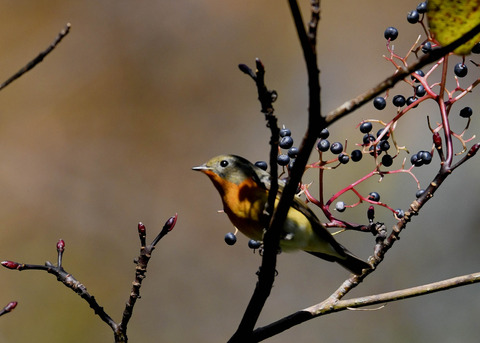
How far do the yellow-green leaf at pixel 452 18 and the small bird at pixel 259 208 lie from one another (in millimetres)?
1362

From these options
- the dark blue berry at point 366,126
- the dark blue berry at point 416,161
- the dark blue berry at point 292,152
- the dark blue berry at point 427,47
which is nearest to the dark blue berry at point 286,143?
the dark blue berry at point 292,152

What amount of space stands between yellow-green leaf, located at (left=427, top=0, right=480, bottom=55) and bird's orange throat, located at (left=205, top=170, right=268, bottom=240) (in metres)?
1.33

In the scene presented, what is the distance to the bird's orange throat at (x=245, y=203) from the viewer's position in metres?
2.88

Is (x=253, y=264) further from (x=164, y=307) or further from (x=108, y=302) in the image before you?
(x=108, y=302)

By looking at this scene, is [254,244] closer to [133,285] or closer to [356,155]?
[356,155]

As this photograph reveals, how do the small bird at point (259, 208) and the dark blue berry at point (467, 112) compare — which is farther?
the small bird at point (259, 208)

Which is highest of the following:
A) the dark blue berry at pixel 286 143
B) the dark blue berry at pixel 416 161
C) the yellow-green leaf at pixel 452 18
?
the dark blue berry at pixel 286 143

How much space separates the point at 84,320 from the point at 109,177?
1439mm

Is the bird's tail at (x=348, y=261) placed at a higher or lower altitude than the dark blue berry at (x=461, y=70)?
lower

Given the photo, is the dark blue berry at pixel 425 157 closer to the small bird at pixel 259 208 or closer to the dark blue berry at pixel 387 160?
the dark blue berry at pixel 387 160

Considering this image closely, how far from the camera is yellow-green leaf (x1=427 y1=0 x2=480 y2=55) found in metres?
1.59

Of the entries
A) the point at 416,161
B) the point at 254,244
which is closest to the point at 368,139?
the point at 416,161

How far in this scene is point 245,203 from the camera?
2.99m

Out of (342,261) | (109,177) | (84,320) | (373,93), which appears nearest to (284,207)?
(373,93)
